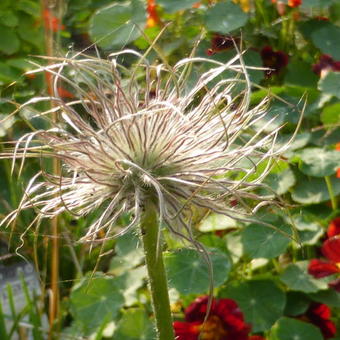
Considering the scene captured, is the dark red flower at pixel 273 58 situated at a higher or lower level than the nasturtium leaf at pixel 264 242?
higher

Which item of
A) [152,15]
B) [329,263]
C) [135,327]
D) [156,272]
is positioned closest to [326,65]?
[152,15]

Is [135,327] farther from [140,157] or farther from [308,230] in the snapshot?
[140,157]

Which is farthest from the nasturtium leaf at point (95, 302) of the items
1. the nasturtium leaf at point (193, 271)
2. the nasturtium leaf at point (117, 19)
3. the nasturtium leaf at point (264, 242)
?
the nasturtium leaf at point (117, 19)

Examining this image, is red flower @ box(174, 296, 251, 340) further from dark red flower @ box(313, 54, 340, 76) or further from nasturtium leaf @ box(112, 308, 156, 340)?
dark red flower @ box(313, 54, 340, 76)

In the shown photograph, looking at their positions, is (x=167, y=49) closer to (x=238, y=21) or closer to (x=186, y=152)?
(x=238, y=21)

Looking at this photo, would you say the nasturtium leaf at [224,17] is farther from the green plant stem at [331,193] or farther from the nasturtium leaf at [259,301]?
the nasturtium leaf at [259,301]

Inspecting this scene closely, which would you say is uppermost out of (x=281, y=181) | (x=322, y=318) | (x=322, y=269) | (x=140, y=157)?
(x=140, y=157)
